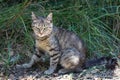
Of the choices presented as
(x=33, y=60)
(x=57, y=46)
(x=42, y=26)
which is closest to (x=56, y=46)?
(x=57, y=46)

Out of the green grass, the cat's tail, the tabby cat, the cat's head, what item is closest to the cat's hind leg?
the tabby cat

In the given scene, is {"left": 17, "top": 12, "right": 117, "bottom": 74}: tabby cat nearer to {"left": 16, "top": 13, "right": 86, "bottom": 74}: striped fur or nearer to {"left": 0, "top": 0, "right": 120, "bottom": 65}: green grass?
{"left": 16, "top": 13, "right": 86, "bottom": 74}: striped fur

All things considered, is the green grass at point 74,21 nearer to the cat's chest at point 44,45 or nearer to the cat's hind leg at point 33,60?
the cat's hind leg at point 33,60

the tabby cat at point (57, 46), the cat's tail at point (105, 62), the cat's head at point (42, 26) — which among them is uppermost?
the cat's head at point (42, 26)

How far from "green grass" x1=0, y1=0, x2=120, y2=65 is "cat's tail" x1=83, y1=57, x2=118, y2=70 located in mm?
435

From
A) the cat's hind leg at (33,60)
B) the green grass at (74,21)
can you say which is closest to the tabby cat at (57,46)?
the cat's hind leg at (33,60)

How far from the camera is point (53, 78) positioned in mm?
5383

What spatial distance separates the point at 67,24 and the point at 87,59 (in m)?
0.94

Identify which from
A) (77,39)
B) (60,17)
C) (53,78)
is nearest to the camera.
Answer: (53,78)

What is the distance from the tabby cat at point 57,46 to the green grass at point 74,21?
573 millimetres

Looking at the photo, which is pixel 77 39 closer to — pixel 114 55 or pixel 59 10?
pixel 114 55

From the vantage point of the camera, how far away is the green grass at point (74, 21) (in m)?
6.37

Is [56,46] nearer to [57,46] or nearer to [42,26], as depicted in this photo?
[57,46]

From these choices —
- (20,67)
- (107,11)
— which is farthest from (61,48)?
(107,11)
